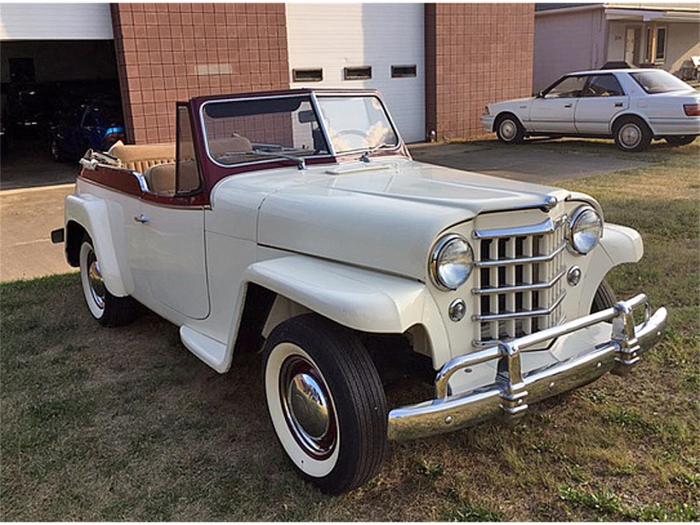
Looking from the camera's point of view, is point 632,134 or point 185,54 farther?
point 632,134

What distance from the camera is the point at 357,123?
4.07 meters

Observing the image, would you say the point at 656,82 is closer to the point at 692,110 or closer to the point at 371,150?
the point at 692,110

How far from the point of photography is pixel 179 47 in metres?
11.3

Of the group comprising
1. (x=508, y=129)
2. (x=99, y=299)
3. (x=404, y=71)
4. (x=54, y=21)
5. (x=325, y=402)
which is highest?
(x=54, y=21)

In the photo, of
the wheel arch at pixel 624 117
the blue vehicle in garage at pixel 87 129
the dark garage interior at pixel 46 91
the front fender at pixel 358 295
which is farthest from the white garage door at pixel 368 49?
the front fender at pixel 358 295

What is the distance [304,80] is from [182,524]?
11630mm

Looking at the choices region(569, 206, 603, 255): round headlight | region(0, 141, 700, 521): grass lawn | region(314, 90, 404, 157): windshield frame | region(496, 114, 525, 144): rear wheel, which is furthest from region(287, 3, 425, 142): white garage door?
region(569, 206, 603, 255): round headlight

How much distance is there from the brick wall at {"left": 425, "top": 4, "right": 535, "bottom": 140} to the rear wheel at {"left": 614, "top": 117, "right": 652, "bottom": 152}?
384 cm

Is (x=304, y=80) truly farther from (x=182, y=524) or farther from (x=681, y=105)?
(x=182, y=524)

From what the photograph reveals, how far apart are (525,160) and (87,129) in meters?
8.54

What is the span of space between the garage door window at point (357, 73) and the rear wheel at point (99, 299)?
31.3 ft

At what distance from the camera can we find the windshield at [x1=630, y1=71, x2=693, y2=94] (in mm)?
12242

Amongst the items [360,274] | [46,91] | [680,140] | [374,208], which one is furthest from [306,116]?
[46,91]

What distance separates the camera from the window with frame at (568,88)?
519 inches
